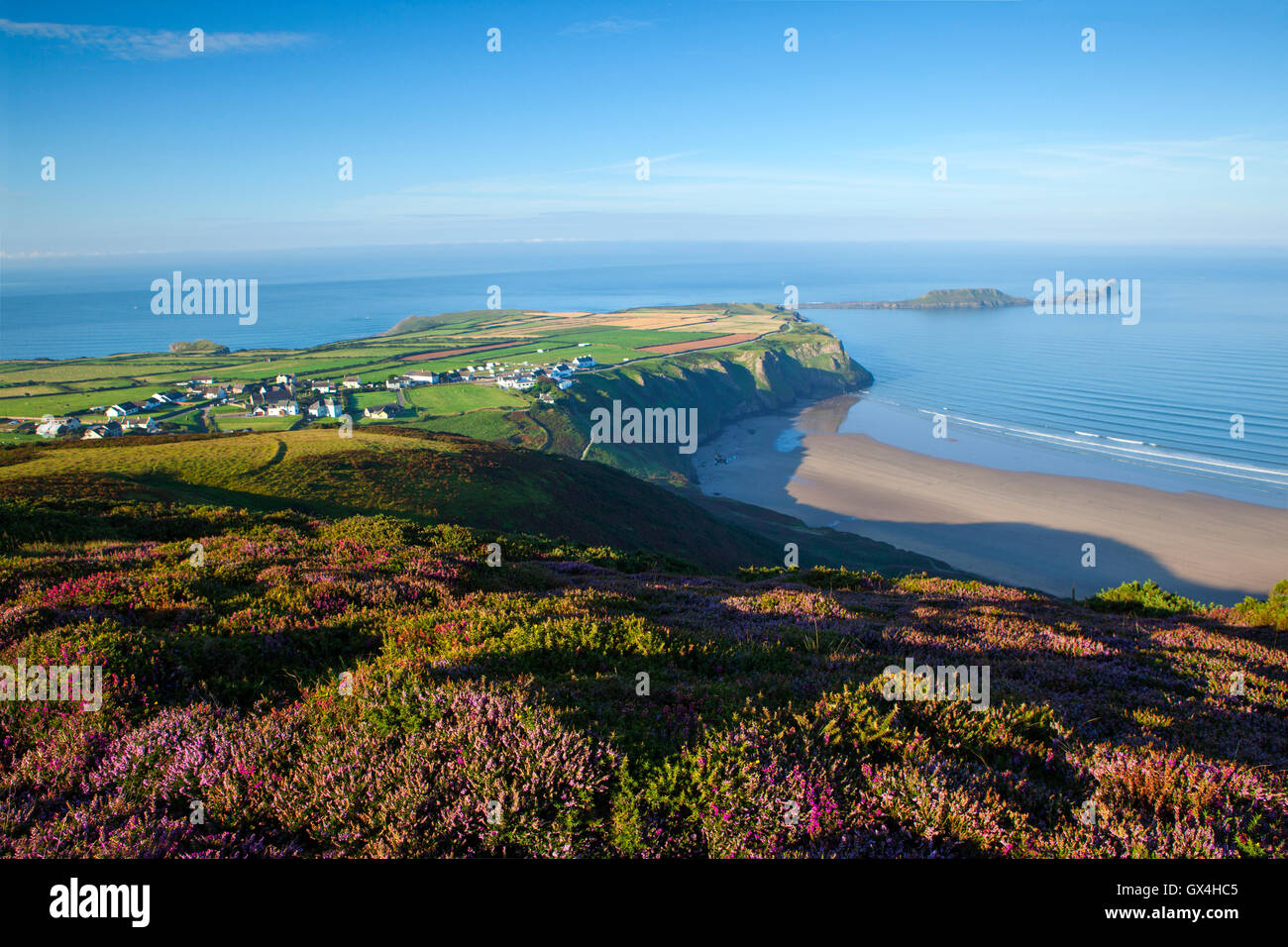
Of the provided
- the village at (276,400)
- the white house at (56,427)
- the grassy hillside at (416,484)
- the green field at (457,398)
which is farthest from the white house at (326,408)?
the grassy hillside at (416,484)

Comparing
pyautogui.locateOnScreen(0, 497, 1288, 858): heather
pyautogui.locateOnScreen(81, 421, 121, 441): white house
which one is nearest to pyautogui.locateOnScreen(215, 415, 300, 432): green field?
pyautogui.locateOnScreen(81, 421, 121, 441): white house

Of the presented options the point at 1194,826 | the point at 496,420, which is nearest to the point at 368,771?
the point at 1194,826

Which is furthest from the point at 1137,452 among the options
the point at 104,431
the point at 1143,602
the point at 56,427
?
the point at 56,427

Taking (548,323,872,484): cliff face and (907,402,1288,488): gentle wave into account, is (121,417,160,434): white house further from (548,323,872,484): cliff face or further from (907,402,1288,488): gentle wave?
(907,402,1288,488): gentle wave

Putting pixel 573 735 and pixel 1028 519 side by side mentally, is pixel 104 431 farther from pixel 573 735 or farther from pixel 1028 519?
pixel 1028 519

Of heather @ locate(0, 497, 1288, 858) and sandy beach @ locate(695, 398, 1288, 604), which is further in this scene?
sandy beach @ locate(695, 398, 1288, 604)

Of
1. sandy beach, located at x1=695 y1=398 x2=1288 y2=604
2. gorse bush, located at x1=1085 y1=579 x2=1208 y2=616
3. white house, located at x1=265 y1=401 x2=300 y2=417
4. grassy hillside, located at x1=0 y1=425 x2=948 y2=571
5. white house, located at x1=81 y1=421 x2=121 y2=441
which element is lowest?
sandy beach, located at x1=695 y1=398 x2=1288 y2=604
